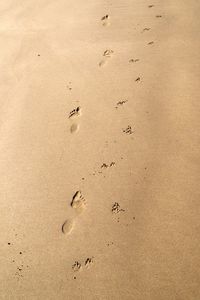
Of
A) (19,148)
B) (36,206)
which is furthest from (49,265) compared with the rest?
(19,148)

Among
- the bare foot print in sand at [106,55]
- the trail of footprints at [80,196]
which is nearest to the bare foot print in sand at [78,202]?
the trail of footprints at [80,196]

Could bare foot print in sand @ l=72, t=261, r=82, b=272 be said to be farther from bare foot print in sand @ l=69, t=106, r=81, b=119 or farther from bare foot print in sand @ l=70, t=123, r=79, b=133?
bare foot print in sand @ l=69, t=106, r=81, b=119

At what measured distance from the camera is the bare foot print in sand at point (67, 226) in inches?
88.8

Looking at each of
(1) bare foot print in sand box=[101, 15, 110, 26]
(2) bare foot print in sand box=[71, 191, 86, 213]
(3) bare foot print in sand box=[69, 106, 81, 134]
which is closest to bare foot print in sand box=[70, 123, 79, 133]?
(3) bare foot print in sand box=[69, 106, 81, 134]

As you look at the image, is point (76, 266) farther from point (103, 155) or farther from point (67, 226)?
point (103, 155)

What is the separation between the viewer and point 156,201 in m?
2.27

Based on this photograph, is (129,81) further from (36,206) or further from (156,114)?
(36,206)

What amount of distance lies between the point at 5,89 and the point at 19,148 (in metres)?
0.75

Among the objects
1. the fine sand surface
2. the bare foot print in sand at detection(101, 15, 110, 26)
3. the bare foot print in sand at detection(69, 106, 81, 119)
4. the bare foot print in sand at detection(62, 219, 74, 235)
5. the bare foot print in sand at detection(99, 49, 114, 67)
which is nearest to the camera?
the fine sand surface

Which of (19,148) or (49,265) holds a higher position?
(19,148)

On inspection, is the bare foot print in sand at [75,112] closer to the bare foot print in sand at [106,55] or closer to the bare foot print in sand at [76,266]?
the bare foot print in sand at [106,55]

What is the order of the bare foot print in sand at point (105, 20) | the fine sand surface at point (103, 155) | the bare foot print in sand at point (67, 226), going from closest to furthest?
1. the fine sand surface at point (103, 155)
2. the bare foot print in sand at point (67, 226)
3. the bare foot print in sand at point (105, 20)

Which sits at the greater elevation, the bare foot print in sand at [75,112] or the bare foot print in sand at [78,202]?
the bare foot print in sand at [75,112]

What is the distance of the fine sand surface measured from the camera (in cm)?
209
